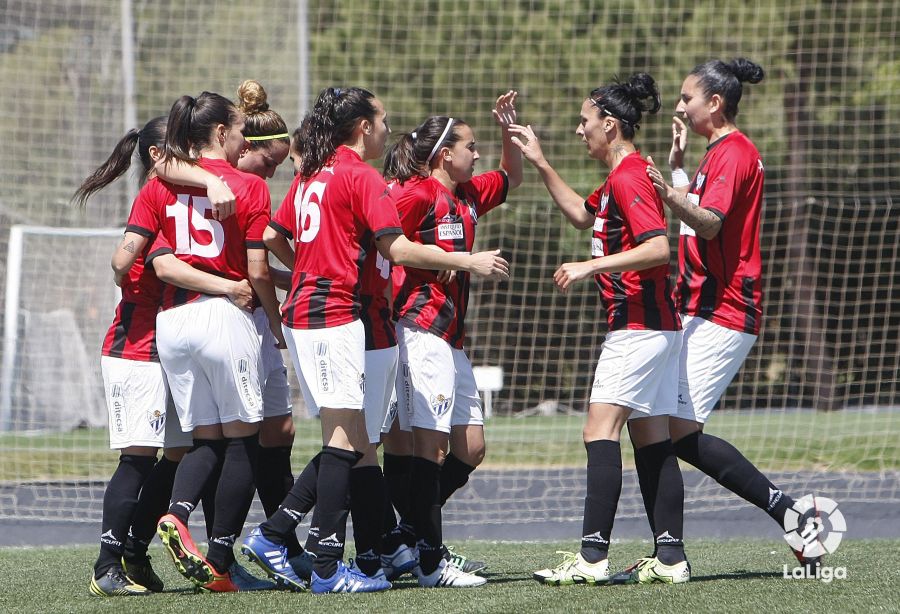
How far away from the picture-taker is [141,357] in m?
4.68

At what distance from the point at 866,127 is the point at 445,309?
15.6 meters

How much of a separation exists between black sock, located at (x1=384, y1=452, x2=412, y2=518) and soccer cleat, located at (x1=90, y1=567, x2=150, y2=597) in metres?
1.15

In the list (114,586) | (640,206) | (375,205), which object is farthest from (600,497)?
(114,586)

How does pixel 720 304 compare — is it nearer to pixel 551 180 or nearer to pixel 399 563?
pixel 551 180

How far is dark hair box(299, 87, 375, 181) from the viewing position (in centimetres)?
448

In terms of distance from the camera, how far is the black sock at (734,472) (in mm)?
4676

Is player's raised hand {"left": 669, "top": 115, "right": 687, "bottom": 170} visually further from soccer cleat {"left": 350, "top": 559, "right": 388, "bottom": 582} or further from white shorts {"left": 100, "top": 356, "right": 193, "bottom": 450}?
white shorts {"left": 100, "top": 356, "right": 193, "bottom": 450}

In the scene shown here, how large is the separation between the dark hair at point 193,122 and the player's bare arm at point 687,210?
73.3 inches

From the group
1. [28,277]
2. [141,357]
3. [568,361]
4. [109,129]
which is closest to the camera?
[141,357]

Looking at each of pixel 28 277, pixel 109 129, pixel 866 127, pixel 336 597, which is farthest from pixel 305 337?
pixel 866 127

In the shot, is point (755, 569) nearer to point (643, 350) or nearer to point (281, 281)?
point (643, 350)

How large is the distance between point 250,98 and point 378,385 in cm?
169

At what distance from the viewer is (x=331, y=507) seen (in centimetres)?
433

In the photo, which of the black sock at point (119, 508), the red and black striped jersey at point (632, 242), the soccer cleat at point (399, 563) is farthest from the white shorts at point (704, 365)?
the black sock at point (119, 508)
